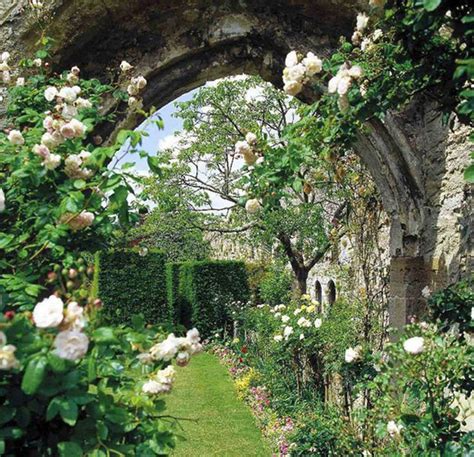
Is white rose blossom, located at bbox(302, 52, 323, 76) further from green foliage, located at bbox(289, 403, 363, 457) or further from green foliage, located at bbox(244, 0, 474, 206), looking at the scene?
green foliage, located at bbox(289, 403, 363, 457)

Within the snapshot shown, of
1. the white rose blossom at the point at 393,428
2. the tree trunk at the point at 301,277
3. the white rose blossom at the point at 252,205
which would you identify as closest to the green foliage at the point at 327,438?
the white rose blossom at the point at 393,428

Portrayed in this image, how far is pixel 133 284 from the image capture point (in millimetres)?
10898

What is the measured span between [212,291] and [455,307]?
938cm

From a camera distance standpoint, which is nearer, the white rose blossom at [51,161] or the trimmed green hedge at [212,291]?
the white rose blossom at [51,161]

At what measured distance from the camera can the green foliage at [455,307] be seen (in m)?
2.30

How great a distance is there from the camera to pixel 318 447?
3691 millimetres

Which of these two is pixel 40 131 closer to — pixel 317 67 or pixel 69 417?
pixel 317 67

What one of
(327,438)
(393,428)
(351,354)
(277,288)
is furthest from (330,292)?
(393,428)

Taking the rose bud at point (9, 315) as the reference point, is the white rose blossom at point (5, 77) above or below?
above

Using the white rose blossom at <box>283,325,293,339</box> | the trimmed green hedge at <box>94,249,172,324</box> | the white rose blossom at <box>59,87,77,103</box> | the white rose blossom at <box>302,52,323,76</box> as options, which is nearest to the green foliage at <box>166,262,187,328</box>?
the trimmed green hedge at <box>94,249,172,324</box>

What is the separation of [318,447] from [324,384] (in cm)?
183

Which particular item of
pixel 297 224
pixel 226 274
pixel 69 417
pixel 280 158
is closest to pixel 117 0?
pixel 280 158

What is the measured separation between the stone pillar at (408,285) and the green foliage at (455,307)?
77 cm

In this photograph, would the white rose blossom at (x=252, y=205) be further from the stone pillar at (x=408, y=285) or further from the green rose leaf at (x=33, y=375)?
the stone pillar at (x=408, y=285)
